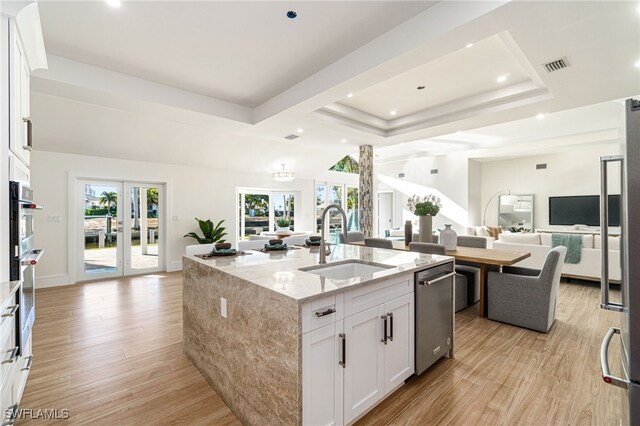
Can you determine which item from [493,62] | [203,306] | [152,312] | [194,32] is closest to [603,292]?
[203,306]

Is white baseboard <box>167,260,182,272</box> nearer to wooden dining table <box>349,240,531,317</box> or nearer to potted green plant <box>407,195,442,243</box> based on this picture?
potted green plant <box>407,195,442,243</box>

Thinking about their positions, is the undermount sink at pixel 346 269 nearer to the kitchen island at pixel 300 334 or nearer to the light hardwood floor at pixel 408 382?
the kitchen island at pixel 300 334

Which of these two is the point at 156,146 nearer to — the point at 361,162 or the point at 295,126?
the point at 295,126

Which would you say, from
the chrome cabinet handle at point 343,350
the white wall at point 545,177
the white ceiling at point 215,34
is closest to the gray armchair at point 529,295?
the chrome cabinet handle at point 343,350

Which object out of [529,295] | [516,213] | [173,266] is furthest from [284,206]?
[516,213]

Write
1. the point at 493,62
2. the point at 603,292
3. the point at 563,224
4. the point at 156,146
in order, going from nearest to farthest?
the point at 603,292 < the point at 493,62 < the point at 156,146 < the point at 563,224

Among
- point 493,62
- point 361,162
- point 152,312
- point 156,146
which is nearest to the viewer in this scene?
point 493,62

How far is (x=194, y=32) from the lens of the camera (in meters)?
2.74

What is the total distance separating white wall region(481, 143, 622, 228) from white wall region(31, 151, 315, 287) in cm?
564

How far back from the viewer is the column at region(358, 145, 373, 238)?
644cm

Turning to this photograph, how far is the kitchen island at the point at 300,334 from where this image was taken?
1.46 m

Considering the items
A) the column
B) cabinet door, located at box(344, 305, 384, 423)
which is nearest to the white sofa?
the column

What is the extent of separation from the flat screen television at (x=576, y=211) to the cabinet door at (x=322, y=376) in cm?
850

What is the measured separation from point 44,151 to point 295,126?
4.41 meters
